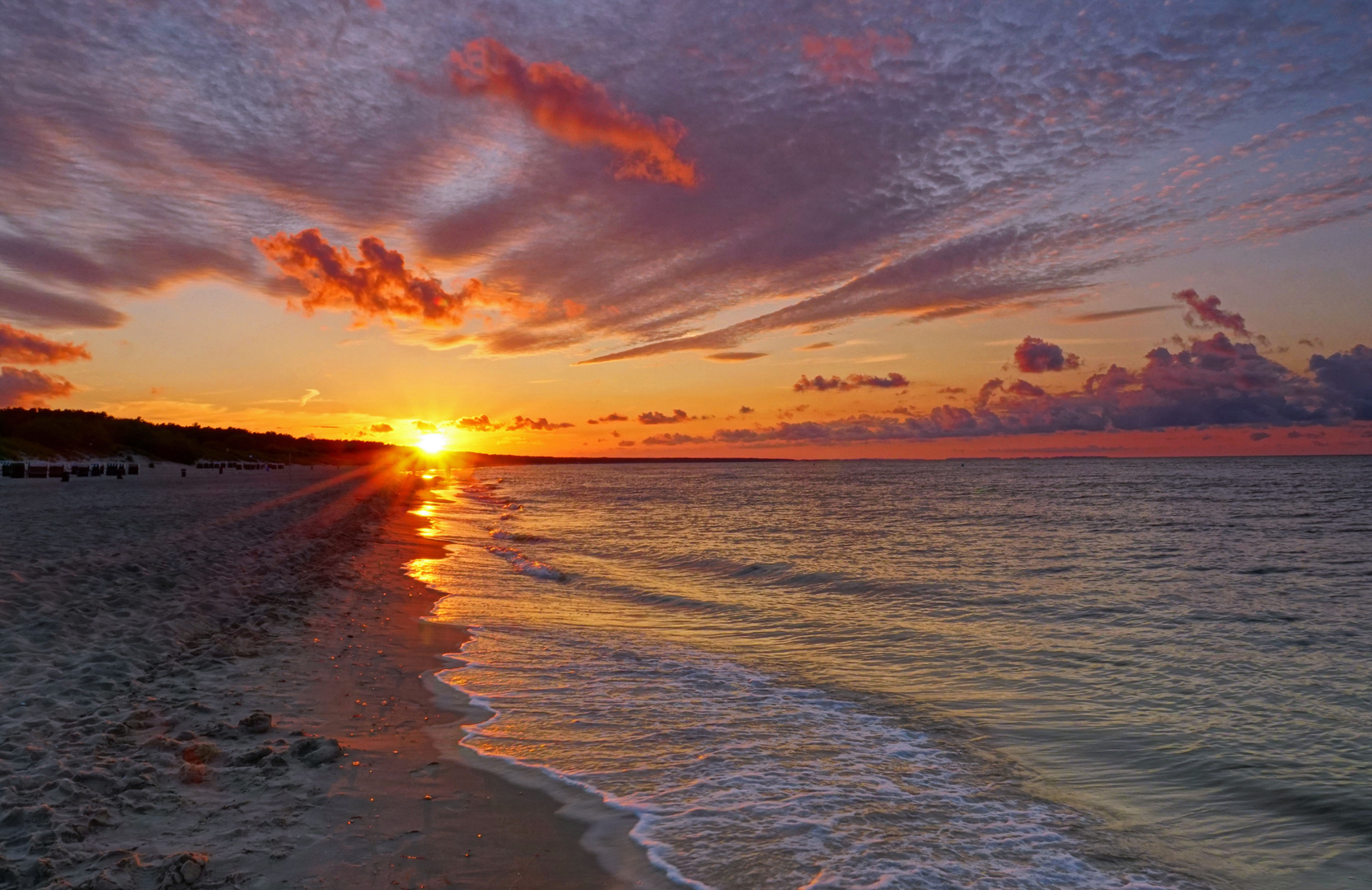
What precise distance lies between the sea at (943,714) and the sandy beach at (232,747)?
3.12 ft

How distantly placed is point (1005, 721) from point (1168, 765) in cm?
186

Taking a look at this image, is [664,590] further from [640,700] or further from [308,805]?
[308,805]

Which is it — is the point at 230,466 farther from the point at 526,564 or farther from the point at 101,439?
the point at 526,564

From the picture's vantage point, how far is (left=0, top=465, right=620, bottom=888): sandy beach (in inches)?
200

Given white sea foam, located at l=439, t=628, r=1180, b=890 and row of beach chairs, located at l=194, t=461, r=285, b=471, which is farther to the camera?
row of beach chairs, located at l=194, t=461, r=285, b=471

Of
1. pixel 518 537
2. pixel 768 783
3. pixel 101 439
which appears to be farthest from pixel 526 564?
pixel 101 439

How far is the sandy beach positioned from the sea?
952mm

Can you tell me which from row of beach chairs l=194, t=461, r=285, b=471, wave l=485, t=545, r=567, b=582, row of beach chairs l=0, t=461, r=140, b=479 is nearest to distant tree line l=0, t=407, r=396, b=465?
row of beach chairs l=194, t=461, r=285, b=471

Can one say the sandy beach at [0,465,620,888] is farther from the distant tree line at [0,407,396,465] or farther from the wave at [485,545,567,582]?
the distant tree line at [0,407,396,465]

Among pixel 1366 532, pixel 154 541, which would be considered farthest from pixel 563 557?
pixel 1366 532

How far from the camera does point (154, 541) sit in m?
19.5

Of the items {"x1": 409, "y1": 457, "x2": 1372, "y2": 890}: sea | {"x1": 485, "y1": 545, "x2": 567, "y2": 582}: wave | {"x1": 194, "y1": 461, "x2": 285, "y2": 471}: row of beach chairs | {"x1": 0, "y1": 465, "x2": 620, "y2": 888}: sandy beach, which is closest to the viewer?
{"x1": 0, "y1": 465, "x2": 620, "y2": 888}: sandy beach

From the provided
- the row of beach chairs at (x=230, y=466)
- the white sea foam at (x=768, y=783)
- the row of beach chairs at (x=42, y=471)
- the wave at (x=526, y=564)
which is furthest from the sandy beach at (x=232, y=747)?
the row of beach chairs at (x=230, y=466)

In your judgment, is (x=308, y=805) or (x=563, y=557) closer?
(x=308, y=805)
